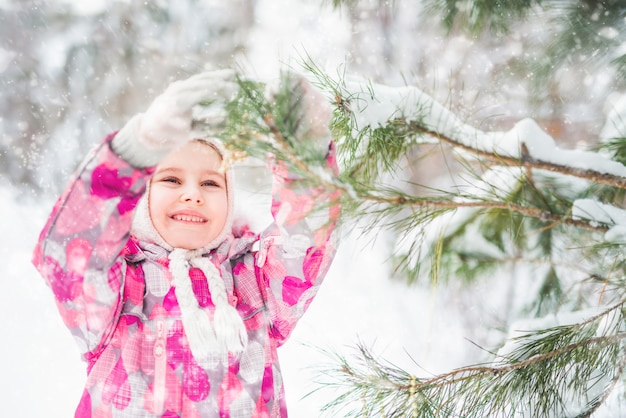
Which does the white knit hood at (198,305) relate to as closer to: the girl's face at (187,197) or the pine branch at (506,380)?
the girl's face at (187,197)

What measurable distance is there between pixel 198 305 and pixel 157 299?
0.24ft

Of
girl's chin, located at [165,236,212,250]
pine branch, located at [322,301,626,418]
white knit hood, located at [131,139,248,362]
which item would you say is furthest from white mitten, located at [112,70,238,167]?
pine branch, located at [322,301,626,418]

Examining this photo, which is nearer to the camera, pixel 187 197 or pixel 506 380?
pixel 506 380

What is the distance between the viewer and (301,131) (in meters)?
0.55

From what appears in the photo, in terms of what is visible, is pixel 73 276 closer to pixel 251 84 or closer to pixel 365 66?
pixel 251 84

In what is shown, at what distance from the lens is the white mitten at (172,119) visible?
0.54m

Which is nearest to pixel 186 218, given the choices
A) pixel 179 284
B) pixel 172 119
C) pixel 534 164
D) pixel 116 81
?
pixel 179 284

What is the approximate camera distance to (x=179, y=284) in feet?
2.71

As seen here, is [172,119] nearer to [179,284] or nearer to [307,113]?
[307,113]

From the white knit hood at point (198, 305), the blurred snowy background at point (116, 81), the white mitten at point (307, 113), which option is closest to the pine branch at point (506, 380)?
the white knit hood at point (198, 305)

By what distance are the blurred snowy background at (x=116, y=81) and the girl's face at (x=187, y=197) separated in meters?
0.97

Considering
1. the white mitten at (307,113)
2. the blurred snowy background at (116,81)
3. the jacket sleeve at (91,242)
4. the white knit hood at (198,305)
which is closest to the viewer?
the white mitten at (307,113)

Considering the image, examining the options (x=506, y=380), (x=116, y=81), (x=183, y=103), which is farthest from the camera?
(x=116, y=81)

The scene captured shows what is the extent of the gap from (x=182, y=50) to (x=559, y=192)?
1381 mm
